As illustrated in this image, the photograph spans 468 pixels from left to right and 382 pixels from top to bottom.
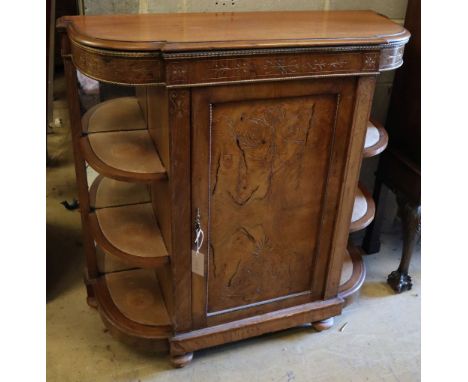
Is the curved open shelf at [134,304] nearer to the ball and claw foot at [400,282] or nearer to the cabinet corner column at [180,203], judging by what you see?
the cabinet corner column at [180,203]

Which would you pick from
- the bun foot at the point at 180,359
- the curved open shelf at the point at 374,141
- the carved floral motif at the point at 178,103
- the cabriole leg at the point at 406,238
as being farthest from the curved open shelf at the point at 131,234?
the cabriole leg at the point at 406,238

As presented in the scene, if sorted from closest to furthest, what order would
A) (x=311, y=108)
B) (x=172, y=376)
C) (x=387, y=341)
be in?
(x=311, y=108) → (x=172, y=376) → (x=387, y=341)

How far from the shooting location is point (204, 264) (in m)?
1.57

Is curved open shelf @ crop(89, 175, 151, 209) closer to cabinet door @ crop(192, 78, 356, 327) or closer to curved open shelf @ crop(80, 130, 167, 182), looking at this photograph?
curved open shelf @ crop(80, 130, 167, 182)

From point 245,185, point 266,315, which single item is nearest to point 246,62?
point 245,185

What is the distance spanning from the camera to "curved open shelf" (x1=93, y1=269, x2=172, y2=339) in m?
1.67

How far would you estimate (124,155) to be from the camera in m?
1.53

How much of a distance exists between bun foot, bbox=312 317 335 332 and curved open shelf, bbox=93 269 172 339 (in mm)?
563

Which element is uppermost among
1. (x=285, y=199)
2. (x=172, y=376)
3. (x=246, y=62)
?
(x=246, y=62)

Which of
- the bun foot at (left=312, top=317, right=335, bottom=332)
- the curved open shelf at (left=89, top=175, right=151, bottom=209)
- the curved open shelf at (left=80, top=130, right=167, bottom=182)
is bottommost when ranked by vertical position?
the bun foot at (left=312, top=317, right=335, bottom=332)

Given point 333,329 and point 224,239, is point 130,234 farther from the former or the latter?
point 333,329

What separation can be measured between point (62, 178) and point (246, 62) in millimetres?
1705

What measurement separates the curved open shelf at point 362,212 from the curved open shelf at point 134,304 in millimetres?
734

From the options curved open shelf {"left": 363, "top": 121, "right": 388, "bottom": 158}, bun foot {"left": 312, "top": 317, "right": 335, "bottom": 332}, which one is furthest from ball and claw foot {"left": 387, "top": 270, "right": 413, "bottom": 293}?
curved open shelf {"left": 363, "top": 121, "right": 388, "bottom": 158}
